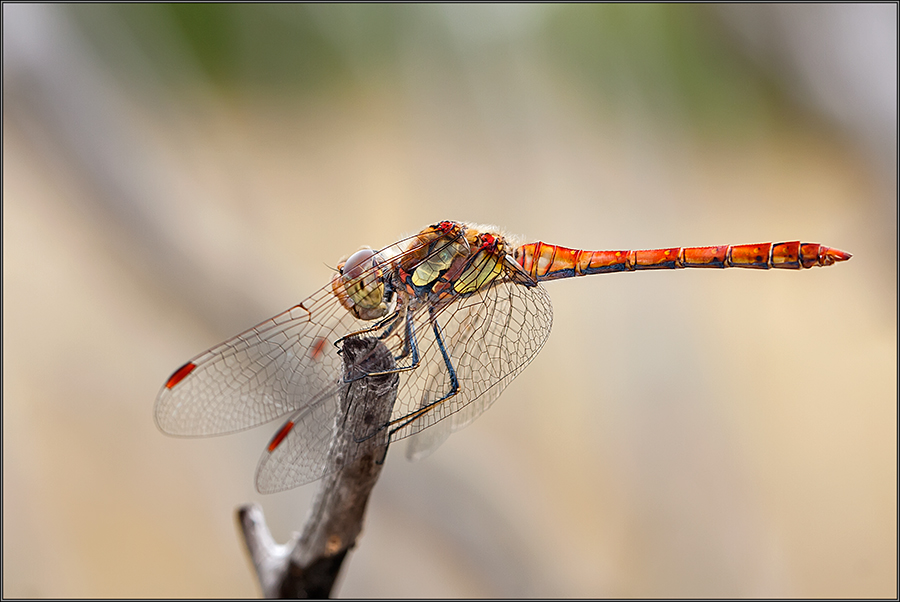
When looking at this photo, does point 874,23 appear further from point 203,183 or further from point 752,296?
point 203,183

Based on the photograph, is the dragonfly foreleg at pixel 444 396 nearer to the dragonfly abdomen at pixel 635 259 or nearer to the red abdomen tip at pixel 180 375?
the dragonfly abdomen at pixel 635 259

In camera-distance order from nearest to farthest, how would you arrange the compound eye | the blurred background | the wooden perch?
1. the wooden perch
2. the compound eye
3. the blurred background

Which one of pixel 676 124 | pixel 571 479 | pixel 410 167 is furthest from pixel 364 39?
pixel 571 479

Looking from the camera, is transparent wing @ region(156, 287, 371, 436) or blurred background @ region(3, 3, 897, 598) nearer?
transparent wing @ region(156, 287, 371, 436)

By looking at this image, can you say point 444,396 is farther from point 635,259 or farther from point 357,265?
point 635,259

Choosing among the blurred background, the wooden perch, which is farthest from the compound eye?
the blurred background

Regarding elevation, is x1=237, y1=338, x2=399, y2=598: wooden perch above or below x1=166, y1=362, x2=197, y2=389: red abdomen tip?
below

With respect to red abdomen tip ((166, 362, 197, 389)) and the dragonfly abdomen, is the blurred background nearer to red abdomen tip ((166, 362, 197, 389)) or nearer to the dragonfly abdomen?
red abdomen tip ((166, 362, 197, 389))
